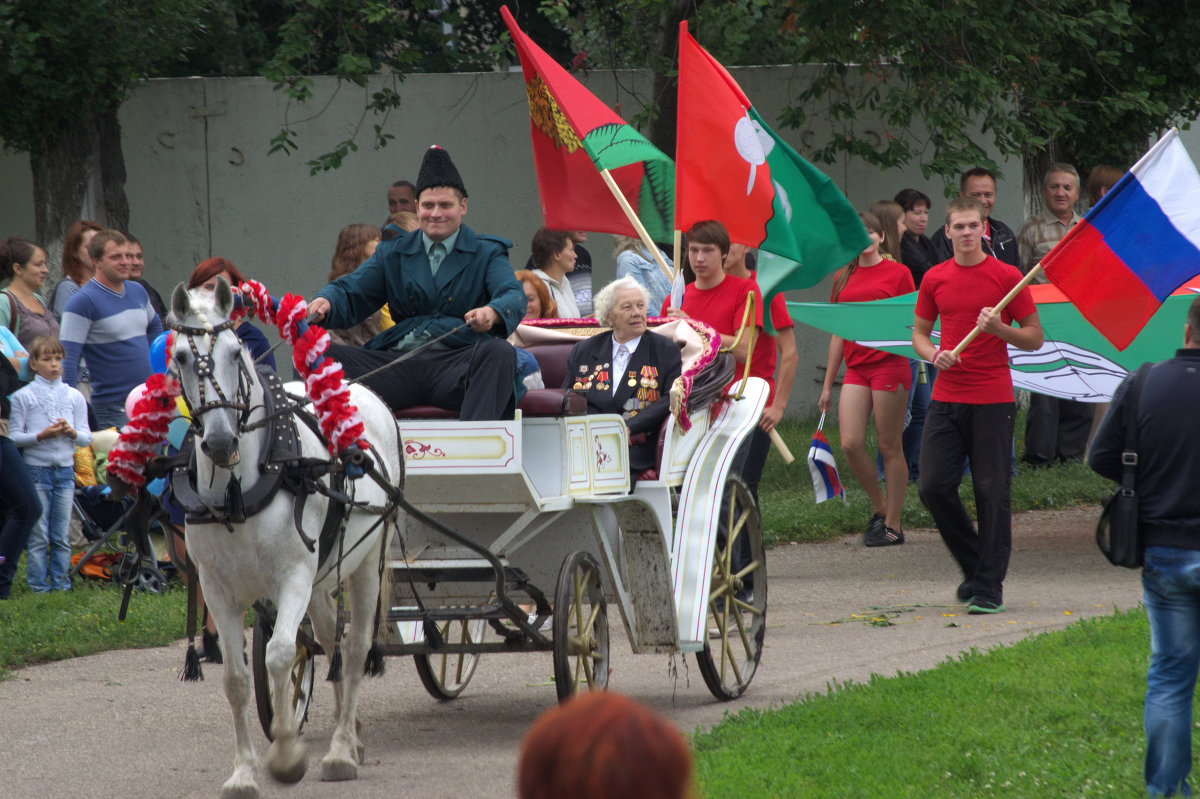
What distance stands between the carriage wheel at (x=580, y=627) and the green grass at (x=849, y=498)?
16.8 feet

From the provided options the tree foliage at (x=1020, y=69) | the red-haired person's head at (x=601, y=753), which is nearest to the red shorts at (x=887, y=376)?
the tree foliage at (x=1020, y=69)

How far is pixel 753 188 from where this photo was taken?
28.1 ft

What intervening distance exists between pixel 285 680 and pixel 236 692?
27 cm

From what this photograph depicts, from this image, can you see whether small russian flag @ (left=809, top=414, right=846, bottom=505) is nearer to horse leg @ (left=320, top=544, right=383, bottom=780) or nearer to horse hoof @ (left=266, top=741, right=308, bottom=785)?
horse leg @ (left=320, top=544, right=383, bottom=780)

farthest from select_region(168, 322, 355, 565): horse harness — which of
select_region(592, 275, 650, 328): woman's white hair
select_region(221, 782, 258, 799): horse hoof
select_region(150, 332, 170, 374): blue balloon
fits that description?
select_region(592, 275, 650, 328): woman's white hair

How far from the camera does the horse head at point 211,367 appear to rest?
4770mm

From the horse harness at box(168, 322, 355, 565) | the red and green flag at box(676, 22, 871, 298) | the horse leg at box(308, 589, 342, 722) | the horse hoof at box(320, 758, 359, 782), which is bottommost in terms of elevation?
the horse hoof at box(320, 758, 359, 782)

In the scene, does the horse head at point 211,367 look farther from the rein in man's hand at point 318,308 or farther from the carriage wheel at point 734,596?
the carriage wheel at point 734,596

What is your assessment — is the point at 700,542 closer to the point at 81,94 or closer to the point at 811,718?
the point at 811,718

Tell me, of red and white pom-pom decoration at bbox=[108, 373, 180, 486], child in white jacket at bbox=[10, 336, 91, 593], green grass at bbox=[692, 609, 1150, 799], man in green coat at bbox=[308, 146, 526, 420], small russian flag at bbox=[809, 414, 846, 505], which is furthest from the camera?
small russian flag at bbox=[809, 414, 846, 505]

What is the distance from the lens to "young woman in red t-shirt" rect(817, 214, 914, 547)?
10469mm

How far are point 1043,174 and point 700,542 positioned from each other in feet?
31.8

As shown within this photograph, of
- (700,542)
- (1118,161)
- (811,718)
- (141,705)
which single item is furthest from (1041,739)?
(1118,161)

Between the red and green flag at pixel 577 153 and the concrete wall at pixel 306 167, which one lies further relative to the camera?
the concrete wall at pixel 306 167
